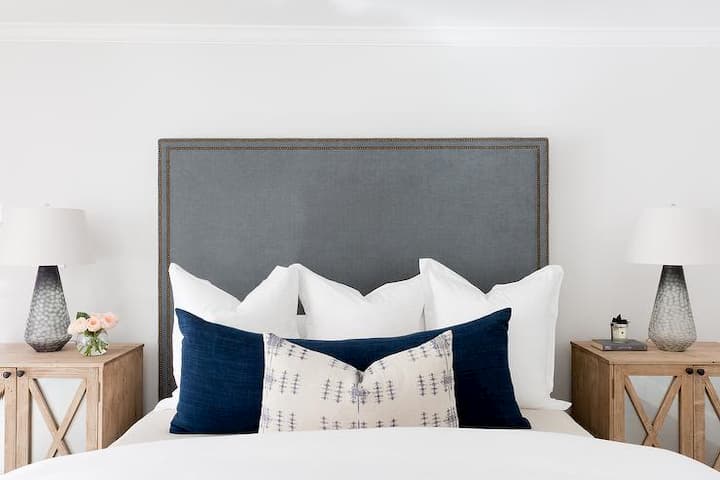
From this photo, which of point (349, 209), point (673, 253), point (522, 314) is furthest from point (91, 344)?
point (673, 253)

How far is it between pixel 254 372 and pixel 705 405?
1900mm

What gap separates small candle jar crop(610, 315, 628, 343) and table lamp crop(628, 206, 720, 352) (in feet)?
0.36

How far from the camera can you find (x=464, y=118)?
294cm

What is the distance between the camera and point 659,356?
253 centimetres

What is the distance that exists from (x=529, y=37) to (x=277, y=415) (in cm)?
220

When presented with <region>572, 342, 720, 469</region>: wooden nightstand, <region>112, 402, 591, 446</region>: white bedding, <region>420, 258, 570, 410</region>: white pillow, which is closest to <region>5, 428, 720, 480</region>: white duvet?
<region>112, 402, 591, 446</region>: white bedding

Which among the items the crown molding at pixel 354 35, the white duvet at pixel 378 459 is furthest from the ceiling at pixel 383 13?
the white duvet at pixel 378 459

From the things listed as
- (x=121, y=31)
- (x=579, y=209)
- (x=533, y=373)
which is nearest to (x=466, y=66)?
(x=579, y=209)

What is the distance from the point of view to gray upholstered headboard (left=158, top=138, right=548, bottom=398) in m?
2.84

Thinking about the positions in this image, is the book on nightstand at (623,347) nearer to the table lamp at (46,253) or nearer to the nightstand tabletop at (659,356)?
the nightstand tabletop at (659,356)

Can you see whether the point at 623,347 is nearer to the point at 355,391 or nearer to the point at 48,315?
the point at 355,391

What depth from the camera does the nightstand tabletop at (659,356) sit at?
8.12ft

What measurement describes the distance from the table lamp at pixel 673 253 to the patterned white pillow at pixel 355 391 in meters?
1.26

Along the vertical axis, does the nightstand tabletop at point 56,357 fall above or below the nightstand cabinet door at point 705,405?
above
